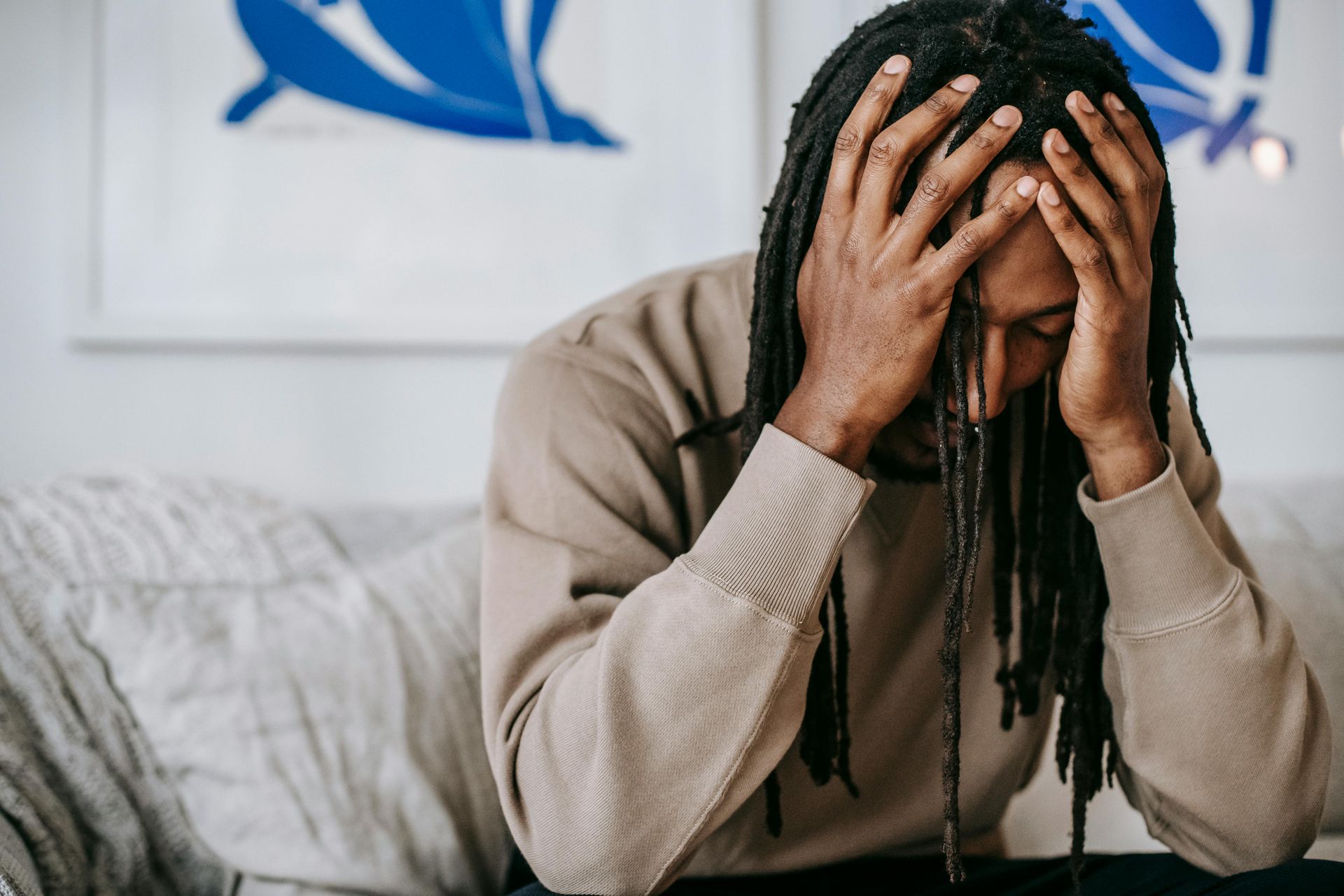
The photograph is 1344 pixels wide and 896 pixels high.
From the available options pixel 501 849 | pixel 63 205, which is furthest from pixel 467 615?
pixel 63 205

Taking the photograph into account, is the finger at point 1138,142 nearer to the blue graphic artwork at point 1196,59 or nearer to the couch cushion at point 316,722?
the couch cushion at point 316,722

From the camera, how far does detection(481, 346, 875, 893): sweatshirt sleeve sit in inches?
28.0

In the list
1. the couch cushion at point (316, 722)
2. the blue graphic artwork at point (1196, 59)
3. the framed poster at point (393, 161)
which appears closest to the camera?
the couch cushion at point (316, 722)

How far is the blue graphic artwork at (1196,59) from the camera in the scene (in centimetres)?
169

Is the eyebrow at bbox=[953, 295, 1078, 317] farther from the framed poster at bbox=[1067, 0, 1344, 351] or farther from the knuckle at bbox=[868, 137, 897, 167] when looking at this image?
the framed poster at bbox=[1067, 0, 1344, 351]

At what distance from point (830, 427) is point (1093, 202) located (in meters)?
0.25

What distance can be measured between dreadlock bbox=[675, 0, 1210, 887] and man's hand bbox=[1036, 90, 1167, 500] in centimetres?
2

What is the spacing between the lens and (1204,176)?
5.61 ft

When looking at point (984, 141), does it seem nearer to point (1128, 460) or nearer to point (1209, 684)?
point (1128, 460)

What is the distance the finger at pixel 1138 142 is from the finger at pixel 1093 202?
0.05 m

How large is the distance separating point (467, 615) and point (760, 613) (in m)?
0.61

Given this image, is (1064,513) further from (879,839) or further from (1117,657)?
(879,839)

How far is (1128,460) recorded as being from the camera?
0.83 metres

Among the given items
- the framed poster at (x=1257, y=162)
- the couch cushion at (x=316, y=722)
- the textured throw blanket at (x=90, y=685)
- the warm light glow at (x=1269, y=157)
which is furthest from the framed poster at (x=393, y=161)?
the warm light glow at (x=1269, y=157)
